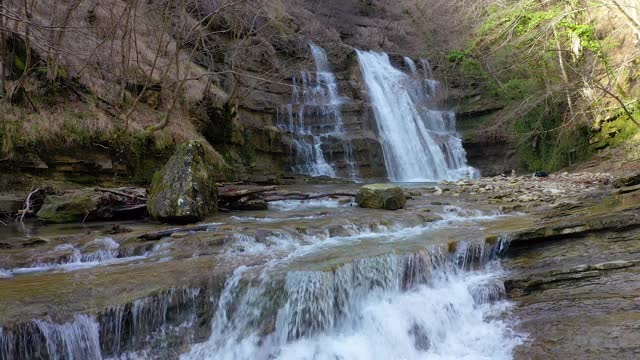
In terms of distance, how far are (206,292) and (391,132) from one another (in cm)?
1620

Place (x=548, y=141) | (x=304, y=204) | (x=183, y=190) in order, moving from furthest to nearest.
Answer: (x=548, y=141), (x=304, y=204), (x=183, y=190)

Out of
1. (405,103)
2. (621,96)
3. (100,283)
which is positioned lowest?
(100,283)

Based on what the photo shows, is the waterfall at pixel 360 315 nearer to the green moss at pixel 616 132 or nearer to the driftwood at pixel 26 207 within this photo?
the driftwood at pixel 26 207

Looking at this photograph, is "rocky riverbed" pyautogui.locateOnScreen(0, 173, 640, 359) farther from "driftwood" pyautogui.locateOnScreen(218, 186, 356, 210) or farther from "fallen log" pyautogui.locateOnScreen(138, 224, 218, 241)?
"driftwood" pyautogui.locateOnScreen(218, 186, 356, 210)

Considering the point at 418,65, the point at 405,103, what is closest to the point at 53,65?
the point at 405,103

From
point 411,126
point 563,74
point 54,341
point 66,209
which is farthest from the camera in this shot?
point 411,126

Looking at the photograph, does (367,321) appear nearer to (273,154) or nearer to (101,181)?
(101,181)

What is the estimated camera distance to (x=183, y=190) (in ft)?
25.4

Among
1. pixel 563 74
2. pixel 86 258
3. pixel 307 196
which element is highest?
pixel 563 74

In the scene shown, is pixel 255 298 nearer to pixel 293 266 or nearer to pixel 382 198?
pixel 293 266

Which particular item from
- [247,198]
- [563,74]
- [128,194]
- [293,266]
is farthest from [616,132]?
[128,194]

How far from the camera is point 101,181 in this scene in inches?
410

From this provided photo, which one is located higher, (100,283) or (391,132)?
(391,132)

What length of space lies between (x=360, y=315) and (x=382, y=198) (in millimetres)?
4526
